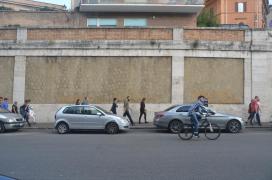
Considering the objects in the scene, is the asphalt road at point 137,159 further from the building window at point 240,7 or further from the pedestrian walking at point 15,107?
the building window at point 240,7

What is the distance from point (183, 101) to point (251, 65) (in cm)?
462

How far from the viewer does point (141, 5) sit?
3638cm

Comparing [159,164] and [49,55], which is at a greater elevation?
[49,55]

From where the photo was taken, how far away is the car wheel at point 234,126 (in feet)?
71.6

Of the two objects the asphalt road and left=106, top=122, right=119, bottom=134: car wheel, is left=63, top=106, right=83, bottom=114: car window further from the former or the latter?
the asphalt road

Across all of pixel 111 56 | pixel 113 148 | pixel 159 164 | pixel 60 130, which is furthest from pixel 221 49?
pixel 159 164

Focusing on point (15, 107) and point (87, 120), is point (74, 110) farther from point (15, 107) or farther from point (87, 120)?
point (15, 107)

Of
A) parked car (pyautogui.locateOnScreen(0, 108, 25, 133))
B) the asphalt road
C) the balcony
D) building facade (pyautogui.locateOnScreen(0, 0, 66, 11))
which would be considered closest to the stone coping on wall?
parked car (pyautogui.locateOnScreen(0, 108, 25, 133))

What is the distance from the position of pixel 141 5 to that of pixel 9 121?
17267 mm

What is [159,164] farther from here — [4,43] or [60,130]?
[4,43]

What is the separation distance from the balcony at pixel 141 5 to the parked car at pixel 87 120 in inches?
639

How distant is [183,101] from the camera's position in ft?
91.8

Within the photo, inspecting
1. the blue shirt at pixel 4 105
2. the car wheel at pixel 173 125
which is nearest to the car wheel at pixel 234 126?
the car wheel at pixel 173 125

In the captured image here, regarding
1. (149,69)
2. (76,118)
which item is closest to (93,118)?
(76,118)
